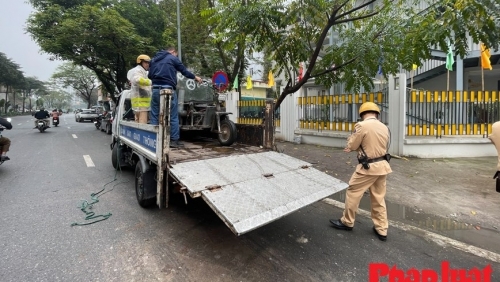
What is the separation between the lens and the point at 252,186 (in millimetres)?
3258

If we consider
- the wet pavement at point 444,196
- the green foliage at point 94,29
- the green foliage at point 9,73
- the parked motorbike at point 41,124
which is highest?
the green foliage at point 9,73

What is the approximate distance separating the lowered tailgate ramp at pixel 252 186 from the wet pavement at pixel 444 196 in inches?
57.1

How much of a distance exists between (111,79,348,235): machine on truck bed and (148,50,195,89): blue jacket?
0.89 m

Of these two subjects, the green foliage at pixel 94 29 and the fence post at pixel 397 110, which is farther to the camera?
the green foliage at pixel 94 29

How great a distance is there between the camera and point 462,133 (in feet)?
25.6

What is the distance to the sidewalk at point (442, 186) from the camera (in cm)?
422

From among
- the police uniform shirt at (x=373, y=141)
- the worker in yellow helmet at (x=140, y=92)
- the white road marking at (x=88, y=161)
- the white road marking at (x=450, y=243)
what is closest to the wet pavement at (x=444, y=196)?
the white road marking at (x=450, y=243)

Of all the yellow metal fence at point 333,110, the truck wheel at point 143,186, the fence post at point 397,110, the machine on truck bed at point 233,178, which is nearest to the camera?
the machine on truck bed at point 233,178

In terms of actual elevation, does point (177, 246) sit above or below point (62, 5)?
below

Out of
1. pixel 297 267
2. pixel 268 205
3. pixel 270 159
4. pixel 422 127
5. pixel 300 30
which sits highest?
pixel 300 30

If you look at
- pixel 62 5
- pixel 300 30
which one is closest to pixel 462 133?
pixel 300 30

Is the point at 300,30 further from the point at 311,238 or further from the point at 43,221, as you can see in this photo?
the point at 43,221

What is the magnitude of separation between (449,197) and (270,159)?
317 centimetres

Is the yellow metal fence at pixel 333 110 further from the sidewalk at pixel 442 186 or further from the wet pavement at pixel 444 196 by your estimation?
the wet pavement at pixel 444 196
